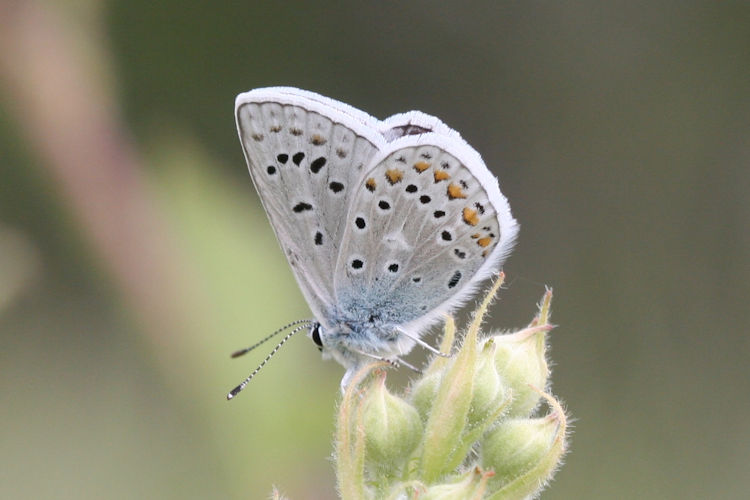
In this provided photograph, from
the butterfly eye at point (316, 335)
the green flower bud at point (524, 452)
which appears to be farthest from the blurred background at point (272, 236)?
the green flower bud at point (524, 452)

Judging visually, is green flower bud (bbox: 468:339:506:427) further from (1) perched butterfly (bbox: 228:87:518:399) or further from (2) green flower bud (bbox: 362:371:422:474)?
(1) perched butterfly (bbox: 228:87:518:399)

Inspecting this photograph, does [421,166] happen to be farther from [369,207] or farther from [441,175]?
[369,207]

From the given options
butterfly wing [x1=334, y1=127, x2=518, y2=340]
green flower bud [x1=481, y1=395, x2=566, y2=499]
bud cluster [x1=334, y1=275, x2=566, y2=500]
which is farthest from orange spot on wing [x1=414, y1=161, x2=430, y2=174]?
green flower bud [x1=481, y1=395, x2=566, y2=499]

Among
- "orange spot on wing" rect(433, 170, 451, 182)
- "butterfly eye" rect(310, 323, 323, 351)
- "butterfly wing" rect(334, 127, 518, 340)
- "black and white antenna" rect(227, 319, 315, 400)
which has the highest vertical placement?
"orange spot on wing" rect(433, 170, 451, 182)

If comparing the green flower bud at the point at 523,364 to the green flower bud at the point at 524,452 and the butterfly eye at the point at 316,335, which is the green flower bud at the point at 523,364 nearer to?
the green flower bud at the point at 524,452

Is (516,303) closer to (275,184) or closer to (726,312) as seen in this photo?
(726,312)

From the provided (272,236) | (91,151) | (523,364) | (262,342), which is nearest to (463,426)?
(523,364)

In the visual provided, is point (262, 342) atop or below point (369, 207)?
below
